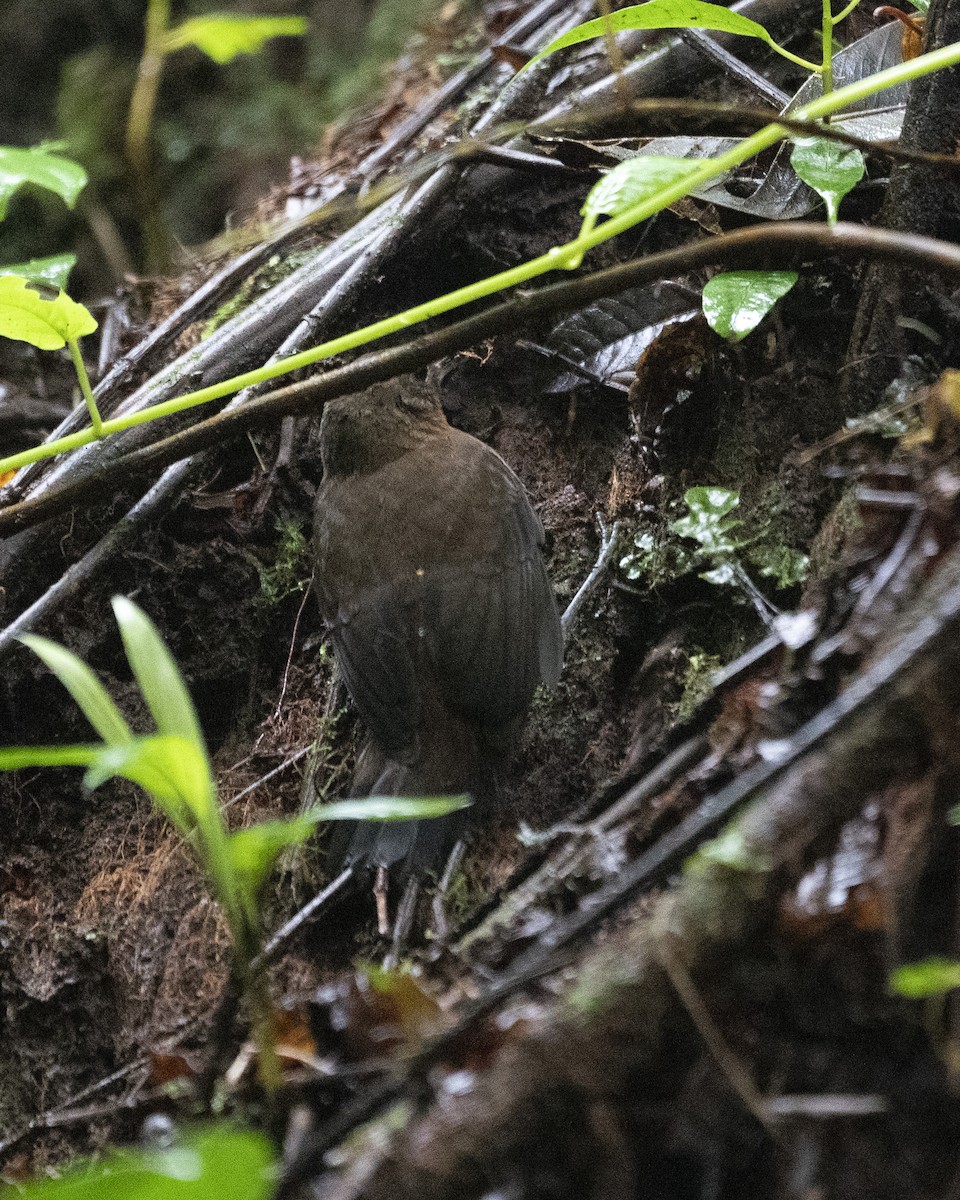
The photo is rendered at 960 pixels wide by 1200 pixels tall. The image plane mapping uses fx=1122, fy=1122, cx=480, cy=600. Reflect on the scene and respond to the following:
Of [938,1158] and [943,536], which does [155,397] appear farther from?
[938,1158]

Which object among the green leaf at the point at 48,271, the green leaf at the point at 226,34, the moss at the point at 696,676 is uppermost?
the green leaf at the point at 226,34

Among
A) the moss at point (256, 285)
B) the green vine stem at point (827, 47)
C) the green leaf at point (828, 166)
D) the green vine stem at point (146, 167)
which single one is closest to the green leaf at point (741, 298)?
the green leaf at point (828, 166)

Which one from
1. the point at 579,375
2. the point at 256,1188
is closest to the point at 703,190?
the point at 579,375

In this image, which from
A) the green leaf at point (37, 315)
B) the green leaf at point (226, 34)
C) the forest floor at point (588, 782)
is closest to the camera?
the forest floor at point (588, 782)

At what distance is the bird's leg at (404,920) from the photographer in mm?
2010

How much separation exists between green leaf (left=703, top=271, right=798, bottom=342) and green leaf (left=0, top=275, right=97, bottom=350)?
1179mm

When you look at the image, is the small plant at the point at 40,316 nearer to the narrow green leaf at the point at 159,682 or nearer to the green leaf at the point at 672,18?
the narrow green leaf at the point at 159,682

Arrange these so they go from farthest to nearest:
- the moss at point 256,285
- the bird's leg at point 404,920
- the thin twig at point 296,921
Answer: the moss at point 256,285
the bird's leg at point 404,920
the thin twig at point 296,921

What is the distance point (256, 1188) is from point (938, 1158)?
0.70 metres

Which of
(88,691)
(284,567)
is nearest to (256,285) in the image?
(284,567)

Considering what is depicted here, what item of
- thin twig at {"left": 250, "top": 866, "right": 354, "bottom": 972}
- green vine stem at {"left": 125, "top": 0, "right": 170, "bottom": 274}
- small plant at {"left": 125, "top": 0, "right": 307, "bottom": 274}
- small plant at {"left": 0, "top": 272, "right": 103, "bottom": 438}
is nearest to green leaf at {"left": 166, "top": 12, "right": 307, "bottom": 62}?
small plant at {"left": 125, "top": 0, "right": 307, "bottom": 274}

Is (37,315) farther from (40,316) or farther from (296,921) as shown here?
(296,921)

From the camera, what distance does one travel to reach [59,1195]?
104 centimetres

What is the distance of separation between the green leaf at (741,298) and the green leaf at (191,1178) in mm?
1706
